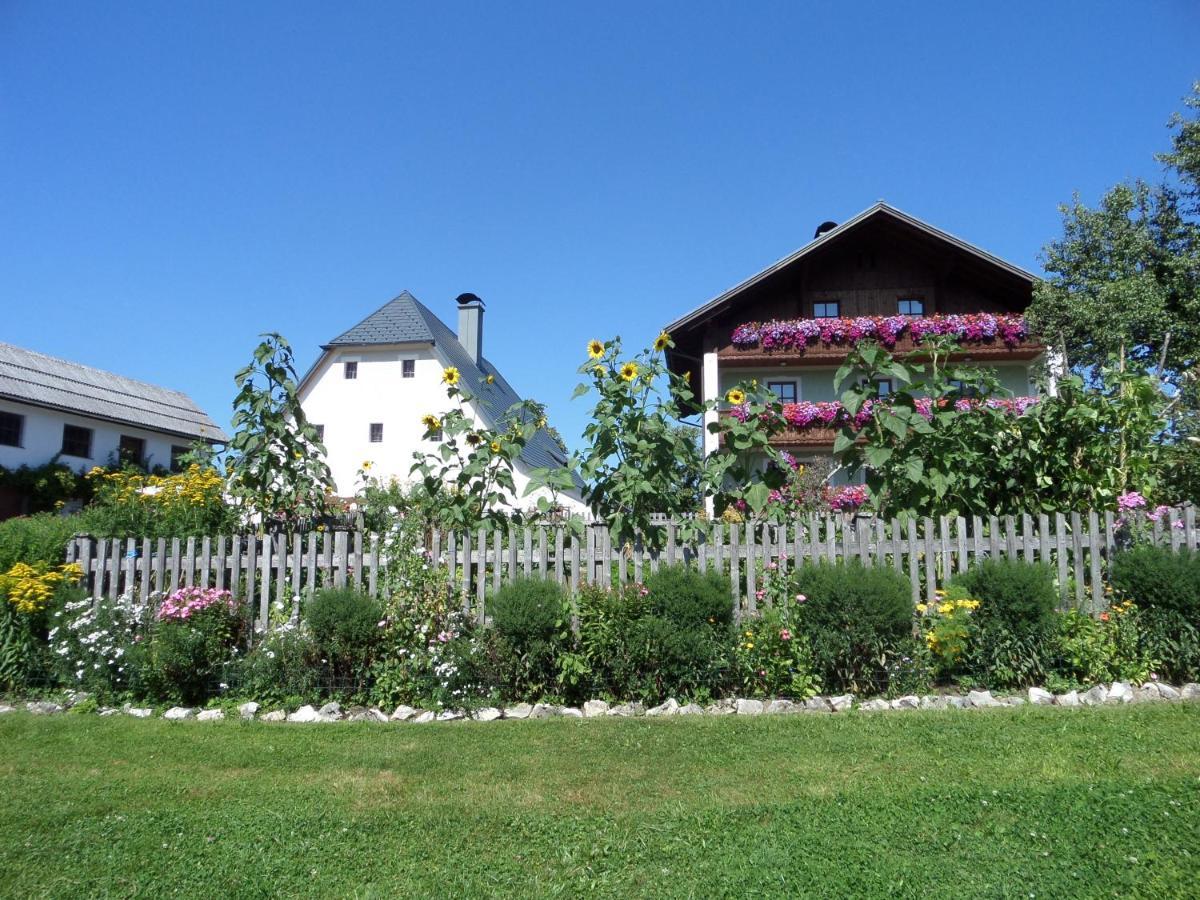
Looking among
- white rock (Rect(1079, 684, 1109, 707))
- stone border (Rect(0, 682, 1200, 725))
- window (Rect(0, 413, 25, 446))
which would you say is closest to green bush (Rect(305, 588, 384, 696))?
stone border (Rect(0, 682, 1200, 725))

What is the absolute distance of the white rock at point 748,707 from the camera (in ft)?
18.5

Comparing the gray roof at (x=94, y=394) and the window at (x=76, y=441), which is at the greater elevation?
the gray roof at (x=94, y=394)

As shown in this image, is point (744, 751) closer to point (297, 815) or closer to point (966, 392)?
point (297, 815)

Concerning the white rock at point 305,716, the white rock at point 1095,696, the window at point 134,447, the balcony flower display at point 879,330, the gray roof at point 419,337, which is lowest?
the white rock at point 305,716

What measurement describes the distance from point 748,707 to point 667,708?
21.9 inches

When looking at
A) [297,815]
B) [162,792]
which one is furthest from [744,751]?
[162,792]

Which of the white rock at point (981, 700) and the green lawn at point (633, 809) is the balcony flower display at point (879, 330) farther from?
the green lawn at point (633, 809)

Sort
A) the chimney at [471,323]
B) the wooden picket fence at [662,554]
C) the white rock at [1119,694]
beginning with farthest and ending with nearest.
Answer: the chimney at [471,323] < the wooden picket fence at [662,554] < the white rock at [1119,694]

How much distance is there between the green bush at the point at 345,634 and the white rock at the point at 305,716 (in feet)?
0.79

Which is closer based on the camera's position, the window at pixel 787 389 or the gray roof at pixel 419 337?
the window at pixel 787 389

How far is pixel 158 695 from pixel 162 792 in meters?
2.53

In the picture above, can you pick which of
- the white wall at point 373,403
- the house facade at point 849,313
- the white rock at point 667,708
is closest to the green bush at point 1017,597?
the white rock at point 667,708

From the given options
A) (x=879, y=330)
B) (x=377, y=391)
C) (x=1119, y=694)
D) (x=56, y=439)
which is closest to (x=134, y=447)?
(x=56, y=439)

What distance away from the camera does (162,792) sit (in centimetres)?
415
